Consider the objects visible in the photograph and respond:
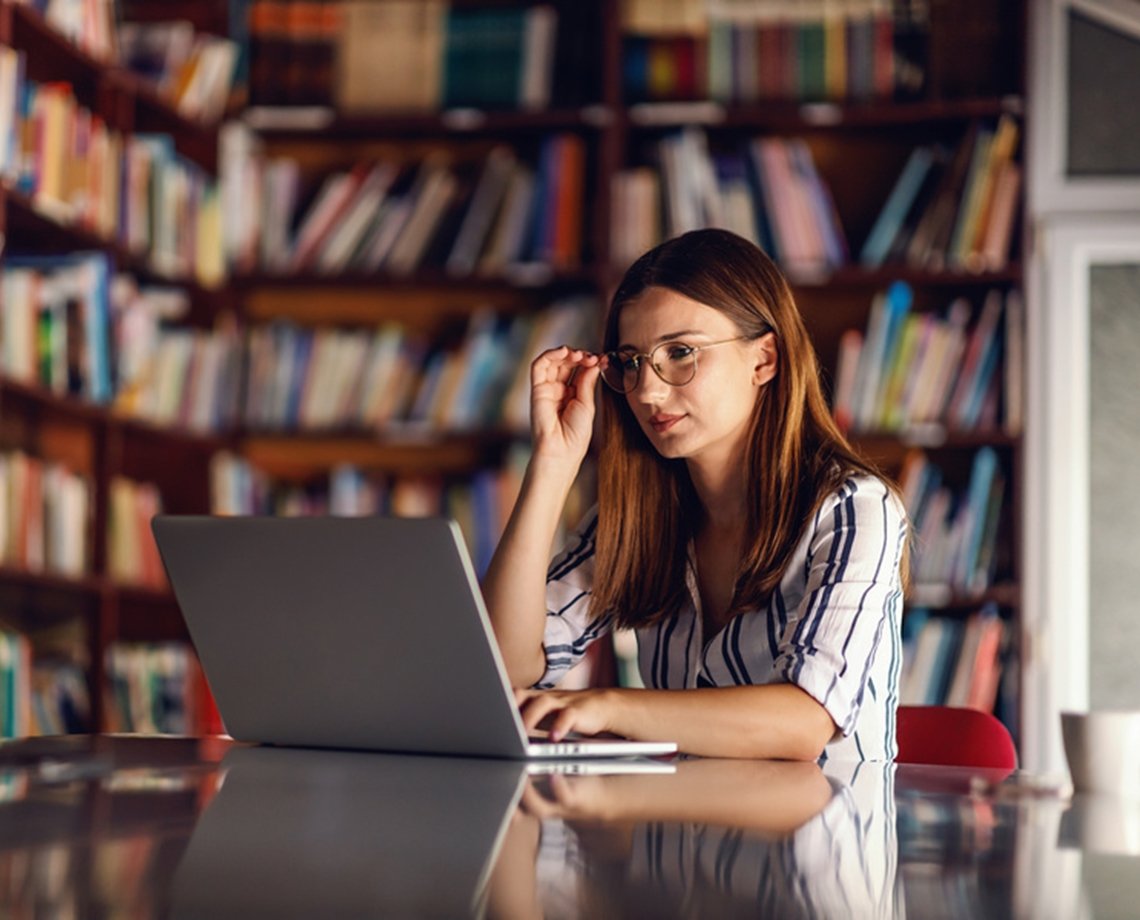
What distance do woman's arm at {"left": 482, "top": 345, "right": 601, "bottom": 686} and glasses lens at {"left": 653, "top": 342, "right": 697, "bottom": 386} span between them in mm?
108

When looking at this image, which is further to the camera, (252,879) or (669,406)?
(669,406)

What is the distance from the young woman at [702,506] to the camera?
1.66m

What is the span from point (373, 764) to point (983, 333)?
2739 millimetres

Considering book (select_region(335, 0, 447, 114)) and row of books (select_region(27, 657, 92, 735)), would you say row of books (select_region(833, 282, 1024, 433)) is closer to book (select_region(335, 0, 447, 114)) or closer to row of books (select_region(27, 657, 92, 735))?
book (select_region(335, 0, 447, 114))

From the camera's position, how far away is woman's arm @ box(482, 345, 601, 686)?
1808 millimetres

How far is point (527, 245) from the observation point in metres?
3.87

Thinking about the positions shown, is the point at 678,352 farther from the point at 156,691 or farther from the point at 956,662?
the point at 156,691

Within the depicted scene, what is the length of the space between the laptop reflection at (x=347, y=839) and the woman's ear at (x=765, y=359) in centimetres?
80

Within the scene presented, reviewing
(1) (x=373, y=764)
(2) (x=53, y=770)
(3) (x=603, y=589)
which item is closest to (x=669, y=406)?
(3) (x=603, y=589)

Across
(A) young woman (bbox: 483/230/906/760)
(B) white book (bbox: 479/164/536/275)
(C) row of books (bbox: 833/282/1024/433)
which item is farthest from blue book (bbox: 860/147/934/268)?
(A) young woman (bbox: 483/230/906/760)

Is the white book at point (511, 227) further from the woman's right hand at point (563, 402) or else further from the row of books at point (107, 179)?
the woman's right hand at point (563, 402)

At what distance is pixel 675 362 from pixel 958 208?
205cm

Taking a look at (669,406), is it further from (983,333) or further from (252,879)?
(983,333)

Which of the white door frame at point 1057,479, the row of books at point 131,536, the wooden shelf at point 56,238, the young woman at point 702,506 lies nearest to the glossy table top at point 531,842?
the young woman at point 702,506
